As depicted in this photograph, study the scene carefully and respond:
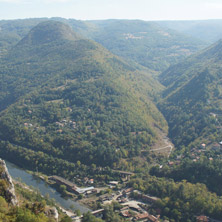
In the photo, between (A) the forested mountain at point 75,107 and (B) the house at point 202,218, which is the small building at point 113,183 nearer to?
(A) the forested mountain at point 75,107

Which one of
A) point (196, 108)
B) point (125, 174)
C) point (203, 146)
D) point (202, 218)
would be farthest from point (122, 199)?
point (196, 108)

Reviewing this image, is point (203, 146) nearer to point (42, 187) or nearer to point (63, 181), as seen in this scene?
point (63, 181)

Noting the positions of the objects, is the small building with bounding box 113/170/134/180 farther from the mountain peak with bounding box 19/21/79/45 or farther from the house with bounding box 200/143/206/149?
the mountain peak with bounding box 19/21/79/45

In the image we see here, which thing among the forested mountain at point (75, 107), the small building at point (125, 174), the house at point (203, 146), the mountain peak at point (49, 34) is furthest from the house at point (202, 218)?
the mountain peak at point (49, 34)

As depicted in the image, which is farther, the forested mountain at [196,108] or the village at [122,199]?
the forested mountain at [196,108]

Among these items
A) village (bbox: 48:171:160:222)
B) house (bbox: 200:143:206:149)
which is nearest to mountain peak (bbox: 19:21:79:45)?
house (bbox: 200:143:206:149)

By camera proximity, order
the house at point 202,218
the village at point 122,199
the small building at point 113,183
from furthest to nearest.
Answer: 1. the small building at point 113,183
2. the village at point 122,199
3. the house at point 202,218
